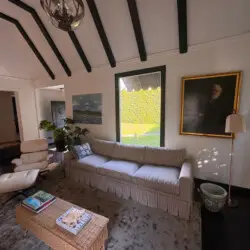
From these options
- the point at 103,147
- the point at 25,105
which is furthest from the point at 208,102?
the point at 25,105

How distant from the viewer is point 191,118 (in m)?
2.69

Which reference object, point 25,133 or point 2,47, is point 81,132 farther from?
point 2,47

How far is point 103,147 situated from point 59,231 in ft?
6.58

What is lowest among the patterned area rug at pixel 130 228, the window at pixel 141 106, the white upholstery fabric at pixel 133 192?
the patterned area rug at pixel 130 228

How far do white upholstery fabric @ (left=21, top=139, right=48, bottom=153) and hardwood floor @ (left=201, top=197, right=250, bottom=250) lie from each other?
11.0ft

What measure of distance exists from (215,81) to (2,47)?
518cm

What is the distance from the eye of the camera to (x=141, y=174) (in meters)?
2.29

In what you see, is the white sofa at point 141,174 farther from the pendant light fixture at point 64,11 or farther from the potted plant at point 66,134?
the pendant light fixture at point 64,11

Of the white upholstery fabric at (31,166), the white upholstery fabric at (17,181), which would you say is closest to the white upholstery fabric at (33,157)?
the white upholstery fabric at (31,166)

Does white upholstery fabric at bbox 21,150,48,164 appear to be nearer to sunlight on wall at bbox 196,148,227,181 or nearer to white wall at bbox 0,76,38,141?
white wall at bbox 0,76,38,141

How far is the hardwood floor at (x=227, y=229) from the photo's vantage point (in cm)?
154

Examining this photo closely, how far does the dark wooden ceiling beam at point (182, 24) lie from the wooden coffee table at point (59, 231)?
117 inches

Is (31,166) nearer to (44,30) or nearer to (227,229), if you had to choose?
(44,30)

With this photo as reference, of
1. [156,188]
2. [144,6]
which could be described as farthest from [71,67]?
[156,188]
